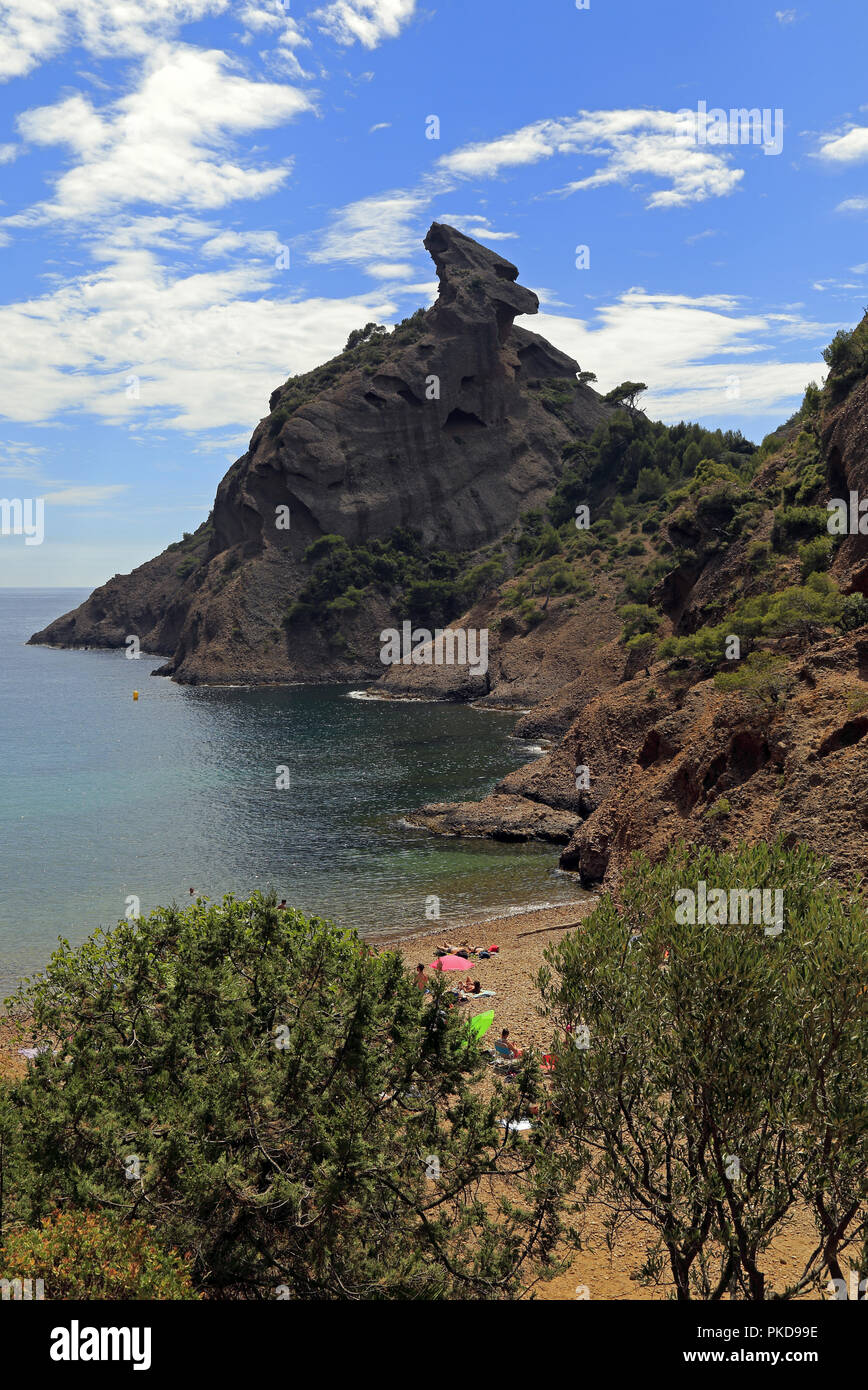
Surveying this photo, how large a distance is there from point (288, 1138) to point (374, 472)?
14818 cm

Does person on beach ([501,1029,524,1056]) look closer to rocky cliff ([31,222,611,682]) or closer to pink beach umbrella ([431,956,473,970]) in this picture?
pink beach umbrella ([431,956,473,970])

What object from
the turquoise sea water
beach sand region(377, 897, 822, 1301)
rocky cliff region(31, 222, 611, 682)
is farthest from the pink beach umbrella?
rocky cliff region(31, 222, 611, 682)

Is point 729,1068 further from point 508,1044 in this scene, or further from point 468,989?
point 468,989

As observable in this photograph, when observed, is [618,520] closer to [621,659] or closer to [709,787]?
[621,659]

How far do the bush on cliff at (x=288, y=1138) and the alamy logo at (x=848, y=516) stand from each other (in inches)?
1396

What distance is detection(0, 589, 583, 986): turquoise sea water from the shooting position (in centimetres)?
4544

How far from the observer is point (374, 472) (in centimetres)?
15625

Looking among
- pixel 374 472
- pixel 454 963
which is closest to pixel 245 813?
pixel 454 963

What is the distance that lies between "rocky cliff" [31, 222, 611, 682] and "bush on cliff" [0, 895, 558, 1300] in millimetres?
124287

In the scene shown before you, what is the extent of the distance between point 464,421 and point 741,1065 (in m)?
160

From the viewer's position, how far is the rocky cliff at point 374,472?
146 meters

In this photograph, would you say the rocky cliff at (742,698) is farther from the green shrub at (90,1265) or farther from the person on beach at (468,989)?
the green shrub at (90,1265)

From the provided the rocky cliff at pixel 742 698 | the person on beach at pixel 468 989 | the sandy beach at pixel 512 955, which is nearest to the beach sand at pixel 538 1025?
the sandy beach at pixel 512 955
